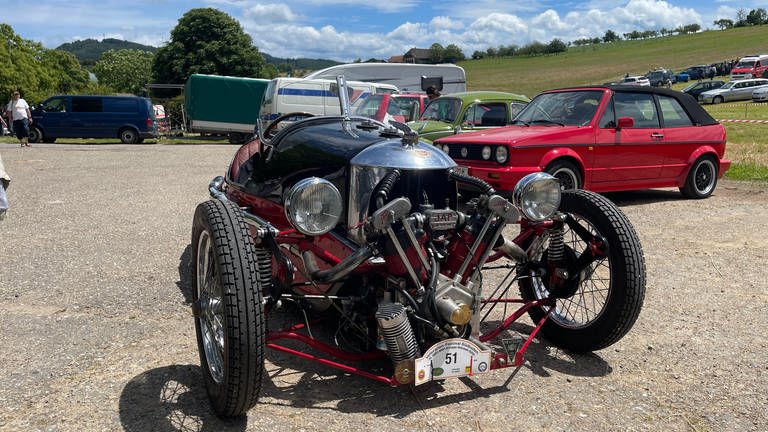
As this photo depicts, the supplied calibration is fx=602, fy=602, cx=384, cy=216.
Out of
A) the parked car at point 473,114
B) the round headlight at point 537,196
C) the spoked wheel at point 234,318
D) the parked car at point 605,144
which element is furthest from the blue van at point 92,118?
the round headlight at point 537,196

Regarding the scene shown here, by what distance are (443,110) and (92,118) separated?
54.0 ft

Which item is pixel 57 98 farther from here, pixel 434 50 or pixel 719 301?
pixel 434 50

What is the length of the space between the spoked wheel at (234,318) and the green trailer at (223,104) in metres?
21.6

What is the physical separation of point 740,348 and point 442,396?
206cm

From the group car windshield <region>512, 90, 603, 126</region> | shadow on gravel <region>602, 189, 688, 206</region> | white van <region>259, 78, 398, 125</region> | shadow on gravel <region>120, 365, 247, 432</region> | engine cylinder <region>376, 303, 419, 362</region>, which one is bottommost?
shadow on gravel <region>120, 365, 247, 432</region>

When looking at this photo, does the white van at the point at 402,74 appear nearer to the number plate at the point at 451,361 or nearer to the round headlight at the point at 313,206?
the round headlight at the point at 313,206

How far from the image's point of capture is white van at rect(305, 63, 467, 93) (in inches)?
823

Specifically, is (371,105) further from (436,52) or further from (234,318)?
(436,52)

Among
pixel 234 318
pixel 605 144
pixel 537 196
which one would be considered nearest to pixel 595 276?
pixel 537 196

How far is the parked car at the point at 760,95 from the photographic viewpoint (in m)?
36.3

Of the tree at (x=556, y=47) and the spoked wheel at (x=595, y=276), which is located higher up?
the tree at (x=556, y=47)

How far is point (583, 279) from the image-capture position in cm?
360

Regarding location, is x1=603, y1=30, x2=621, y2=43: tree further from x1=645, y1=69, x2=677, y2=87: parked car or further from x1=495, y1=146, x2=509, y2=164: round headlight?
x1=495, y1=146, x2=509, y2=164: round headlight

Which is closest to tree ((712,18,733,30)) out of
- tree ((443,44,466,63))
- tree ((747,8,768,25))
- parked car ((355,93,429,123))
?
tree ((747,8,768,25))
